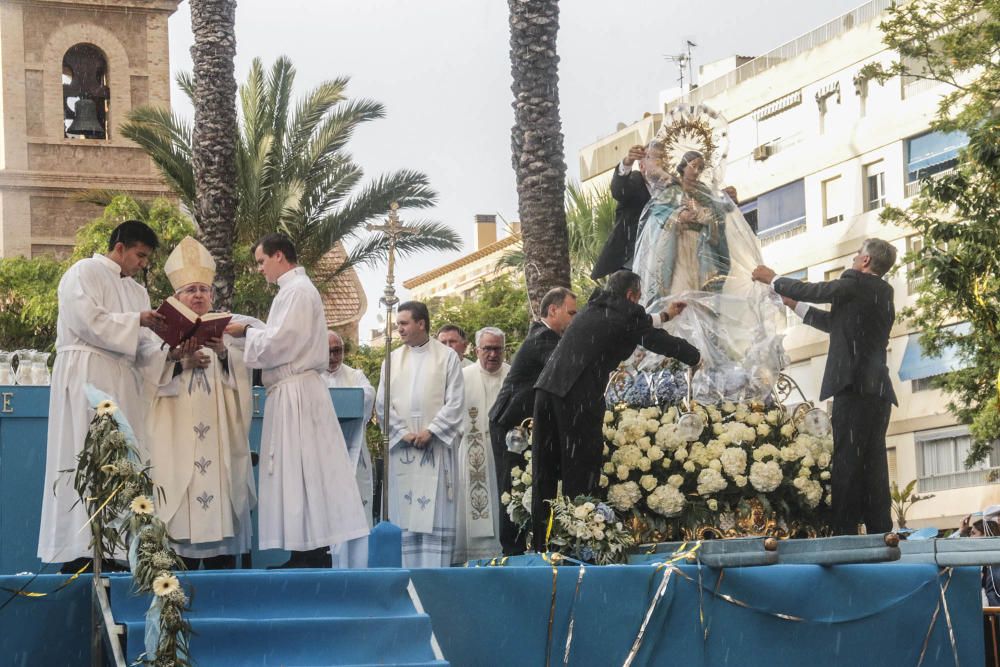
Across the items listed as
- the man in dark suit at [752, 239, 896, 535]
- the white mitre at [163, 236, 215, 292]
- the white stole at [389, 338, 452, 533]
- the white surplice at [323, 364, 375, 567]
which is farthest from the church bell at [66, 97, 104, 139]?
the man in dark suit at [752, 239, 896, 535]

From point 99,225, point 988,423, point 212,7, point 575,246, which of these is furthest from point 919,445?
point 212,7

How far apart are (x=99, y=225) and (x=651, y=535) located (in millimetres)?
25541

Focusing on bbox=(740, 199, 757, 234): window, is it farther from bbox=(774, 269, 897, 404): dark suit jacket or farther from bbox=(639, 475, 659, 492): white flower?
bbox=(639, 475, 659, 492): white flower

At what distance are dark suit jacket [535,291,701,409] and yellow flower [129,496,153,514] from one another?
10.9ft

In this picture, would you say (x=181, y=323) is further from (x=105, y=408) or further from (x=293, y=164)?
(x=293, y=164)

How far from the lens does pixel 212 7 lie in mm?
19953

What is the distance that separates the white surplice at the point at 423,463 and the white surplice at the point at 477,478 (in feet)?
0.95

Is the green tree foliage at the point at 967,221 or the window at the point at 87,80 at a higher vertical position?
the window at the point at 87,80

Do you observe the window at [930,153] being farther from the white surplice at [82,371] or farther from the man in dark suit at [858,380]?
the white surplice at [82,371]

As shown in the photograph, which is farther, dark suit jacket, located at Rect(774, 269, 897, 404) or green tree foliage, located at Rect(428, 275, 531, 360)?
green tree foliage, located at Rect(428, 275, 531, 360)

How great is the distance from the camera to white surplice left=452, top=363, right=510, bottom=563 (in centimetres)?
1366

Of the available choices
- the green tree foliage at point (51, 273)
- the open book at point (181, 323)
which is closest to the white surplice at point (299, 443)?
the open book at point (181, 323)

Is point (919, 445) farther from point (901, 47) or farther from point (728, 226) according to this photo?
point (728, 226)

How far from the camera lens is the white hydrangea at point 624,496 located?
10102mm
